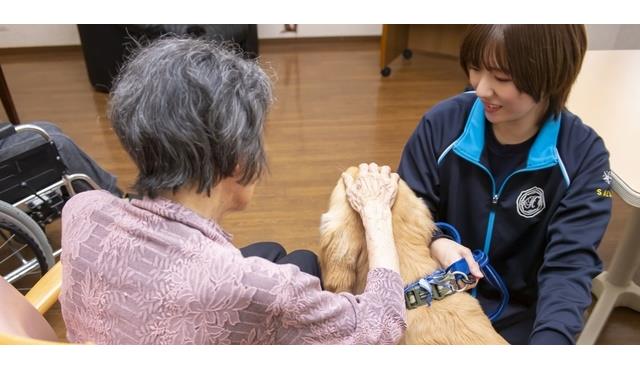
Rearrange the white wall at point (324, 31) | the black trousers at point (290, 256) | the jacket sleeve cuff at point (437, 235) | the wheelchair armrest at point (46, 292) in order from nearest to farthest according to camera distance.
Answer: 1. the wheelchair armrest at point (46, 292)
2. the jacket sleeve cuff at point (437, 235)
3. the black trousers at point (290, 256)
4. the white wall at point (324, 31)

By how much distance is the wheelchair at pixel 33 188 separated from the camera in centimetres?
167

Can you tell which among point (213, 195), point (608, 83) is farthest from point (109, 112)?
point (608, 83)

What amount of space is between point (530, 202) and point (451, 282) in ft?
0.92

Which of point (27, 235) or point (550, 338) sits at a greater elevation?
point (550, 338)

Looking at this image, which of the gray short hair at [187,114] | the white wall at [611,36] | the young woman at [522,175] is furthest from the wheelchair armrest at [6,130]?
the white wall at [611,36]

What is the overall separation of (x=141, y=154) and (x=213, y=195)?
138mm

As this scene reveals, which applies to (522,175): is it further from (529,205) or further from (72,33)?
(72,33)

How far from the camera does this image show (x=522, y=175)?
119 cm

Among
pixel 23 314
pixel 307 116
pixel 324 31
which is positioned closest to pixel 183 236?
pixel 23 314

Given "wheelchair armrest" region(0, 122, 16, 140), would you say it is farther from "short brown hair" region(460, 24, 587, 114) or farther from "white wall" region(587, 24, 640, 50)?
"white wall" region(587, 24, 640, 50)

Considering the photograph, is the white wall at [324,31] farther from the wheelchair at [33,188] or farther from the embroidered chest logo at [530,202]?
the embroidered chest logo at [530,202]

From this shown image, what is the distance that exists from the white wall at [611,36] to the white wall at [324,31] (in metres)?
1.76
